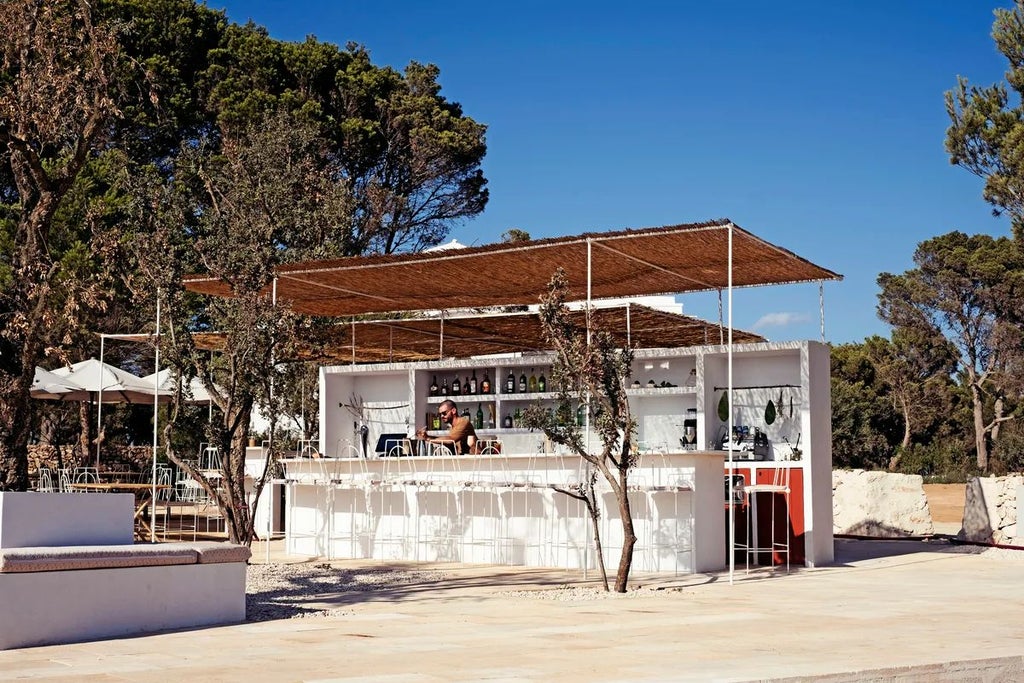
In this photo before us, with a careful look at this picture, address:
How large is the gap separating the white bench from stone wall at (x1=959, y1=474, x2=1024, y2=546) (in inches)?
401

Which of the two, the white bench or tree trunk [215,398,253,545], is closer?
the white bench

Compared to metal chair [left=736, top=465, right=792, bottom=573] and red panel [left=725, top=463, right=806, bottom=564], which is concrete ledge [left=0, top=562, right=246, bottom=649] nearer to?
metal chair [left=736, top=465, right=792, bottom=573]

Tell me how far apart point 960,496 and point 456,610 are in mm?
17140

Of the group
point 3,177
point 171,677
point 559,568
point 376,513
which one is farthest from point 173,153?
point 171,677

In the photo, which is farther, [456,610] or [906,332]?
[906,332]

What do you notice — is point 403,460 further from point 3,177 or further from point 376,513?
point 3,177

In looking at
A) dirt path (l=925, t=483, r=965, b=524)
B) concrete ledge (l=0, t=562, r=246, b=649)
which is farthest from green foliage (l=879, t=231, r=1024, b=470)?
concrete ledge (l=0, t=562, r=246, b=649)

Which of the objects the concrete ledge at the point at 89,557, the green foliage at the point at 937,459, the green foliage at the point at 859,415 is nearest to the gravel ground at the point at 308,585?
the concrete ledge at the point at 89,557

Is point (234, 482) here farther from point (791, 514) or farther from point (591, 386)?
point (791, 514)

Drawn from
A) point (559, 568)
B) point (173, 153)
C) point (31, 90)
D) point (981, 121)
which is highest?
point (173, 153)

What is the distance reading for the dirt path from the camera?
2092 centimetres

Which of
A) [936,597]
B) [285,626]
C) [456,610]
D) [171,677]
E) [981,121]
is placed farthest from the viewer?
[981,121]

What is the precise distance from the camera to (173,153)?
27047 millimetres

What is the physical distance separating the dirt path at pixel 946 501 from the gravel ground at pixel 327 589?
11.8 meters
